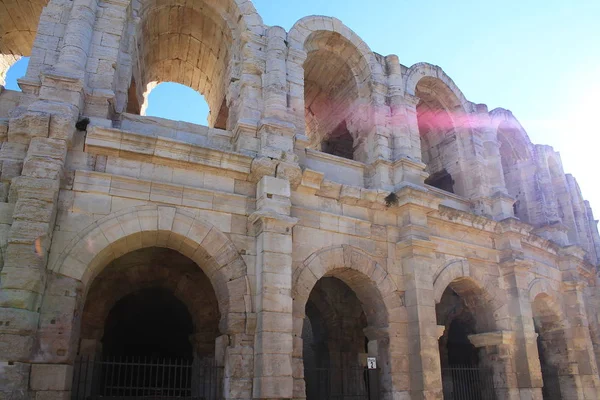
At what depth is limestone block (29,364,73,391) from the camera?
566 cm

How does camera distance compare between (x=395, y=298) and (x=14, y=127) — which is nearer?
(x=14, y=127)

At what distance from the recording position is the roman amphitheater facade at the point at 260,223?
21.4 ft

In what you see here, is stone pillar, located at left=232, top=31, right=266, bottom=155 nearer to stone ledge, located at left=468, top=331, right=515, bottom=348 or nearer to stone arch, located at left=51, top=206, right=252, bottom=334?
stone arch, located at left=51, top=206, right=252, bottom=334

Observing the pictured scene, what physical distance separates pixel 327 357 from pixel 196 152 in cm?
576

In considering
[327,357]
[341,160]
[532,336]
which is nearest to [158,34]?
[341,160]

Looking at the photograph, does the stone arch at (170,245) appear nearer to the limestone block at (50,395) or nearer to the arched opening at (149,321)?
the limestone block at (50,395)

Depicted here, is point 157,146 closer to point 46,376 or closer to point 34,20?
point 46,376

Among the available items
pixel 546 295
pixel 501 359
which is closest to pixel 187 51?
pixel 501 359

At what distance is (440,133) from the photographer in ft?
40.2

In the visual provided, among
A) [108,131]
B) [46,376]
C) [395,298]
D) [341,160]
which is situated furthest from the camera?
[341,160]

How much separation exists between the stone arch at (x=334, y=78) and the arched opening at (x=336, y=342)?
3.25 m

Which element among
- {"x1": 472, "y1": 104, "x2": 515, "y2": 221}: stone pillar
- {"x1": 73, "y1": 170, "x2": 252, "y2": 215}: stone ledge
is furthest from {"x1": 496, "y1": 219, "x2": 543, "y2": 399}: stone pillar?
{"x1": 73, "y1": 170, "x2": 252, "y2": 215}: stone ledge

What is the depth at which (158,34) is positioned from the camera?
1010 centimetres

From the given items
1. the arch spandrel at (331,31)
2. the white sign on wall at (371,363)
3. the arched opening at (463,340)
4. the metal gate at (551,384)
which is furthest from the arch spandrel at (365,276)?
→ the metal gate at (551,384)
